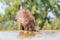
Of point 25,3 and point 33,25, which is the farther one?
point 25,3

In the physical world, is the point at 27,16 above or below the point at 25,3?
below

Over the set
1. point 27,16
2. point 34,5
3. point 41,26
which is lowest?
point 41,26

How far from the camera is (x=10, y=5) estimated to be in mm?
6844

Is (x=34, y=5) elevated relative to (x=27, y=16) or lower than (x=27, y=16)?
elevated

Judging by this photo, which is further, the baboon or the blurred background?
the blurred background

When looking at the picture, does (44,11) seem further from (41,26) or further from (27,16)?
(27,16)

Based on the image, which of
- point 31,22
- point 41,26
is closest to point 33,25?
point 31,22

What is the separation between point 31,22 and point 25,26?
0.14m

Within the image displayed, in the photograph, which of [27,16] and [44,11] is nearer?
[27,16]

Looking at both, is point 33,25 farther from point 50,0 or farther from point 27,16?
point 50,0

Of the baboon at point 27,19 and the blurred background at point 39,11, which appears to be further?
the blurred background at point 39,11

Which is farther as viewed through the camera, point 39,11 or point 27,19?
point 39,11

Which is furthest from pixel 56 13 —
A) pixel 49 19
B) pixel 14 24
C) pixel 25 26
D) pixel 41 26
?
pixel 25 26

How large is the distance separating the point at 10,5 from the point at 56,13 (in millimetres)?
1843
